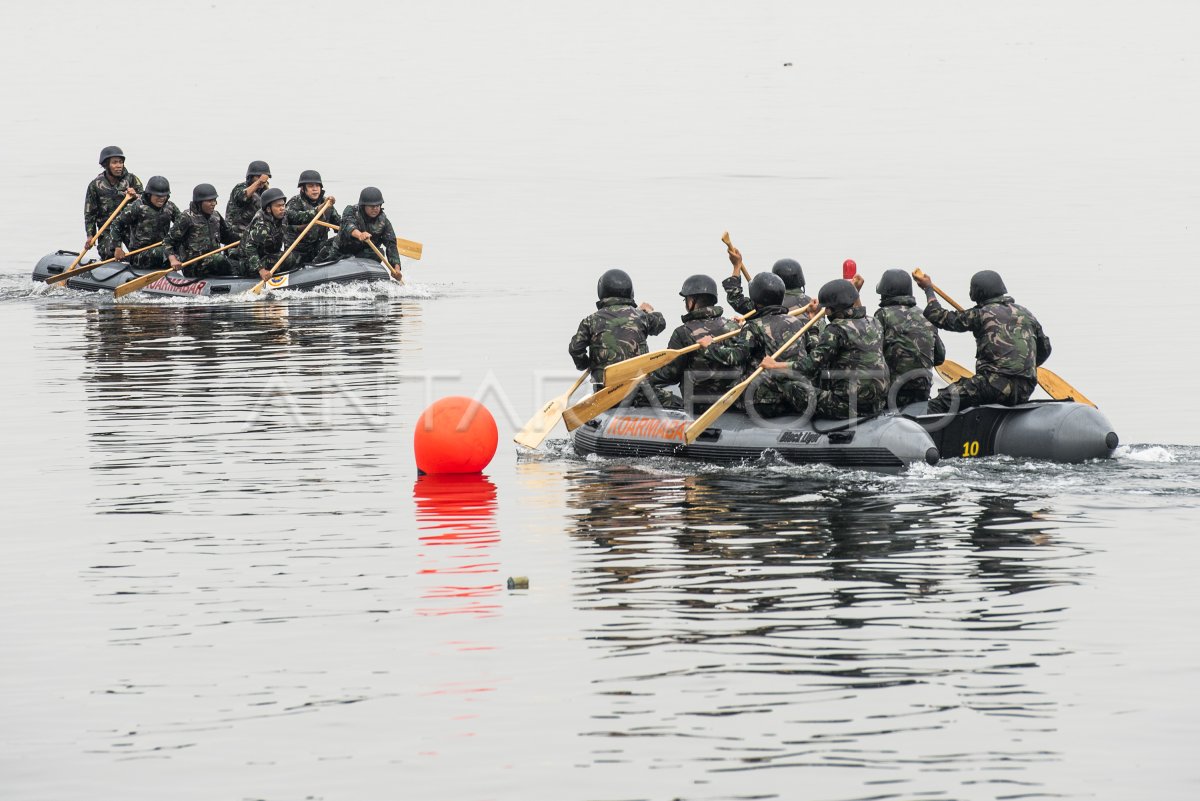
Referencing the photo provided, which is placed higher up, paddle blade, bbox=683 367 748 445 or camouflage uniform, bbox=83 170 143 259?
camouflage uniform, bbox=83 170 143 259

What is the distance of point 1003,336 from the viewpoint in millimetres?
20266

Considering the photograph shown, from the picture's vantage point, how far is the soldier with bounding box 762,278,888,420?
19953 mm

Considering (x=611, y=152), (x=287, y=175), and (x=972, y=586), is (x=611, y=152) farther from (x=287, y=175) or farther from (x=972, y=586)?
(x=972, y=586)

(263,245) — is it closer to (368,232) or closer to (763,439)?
(368,232)

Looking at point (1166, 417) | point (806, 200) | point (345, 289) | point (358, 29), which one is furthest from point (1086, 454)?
point (358, 29)

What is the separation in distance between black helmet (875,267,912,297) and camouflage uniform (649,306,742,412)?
5.46 ft

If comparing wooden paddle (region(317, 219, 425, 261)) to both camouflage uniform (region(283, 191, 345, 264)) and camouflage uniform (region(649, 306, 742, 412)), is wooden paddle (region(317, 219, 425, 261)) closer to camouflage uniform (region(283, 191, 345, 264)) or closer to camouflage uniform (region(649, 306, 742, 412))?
camouflage uniform (region(283, 191, 345, 264))

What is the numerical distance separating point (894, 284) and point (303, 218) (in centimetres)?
1789

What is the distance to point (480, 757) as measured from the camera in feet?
36.4

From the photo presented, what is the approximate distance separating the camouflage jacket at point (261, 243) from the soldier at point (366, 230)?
1.18 meters

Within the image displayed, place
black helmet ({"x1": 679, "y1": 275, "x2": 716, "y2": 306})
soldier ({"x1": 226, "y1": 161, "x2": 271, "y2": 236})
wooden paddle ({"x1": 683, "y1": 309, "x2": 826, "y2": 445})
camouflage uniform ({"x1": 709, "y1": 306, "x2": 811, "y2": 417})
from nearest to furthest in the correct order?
wooden paddle ({"x1": 683, "y1": 309, "x2": 826, "y2": 445}) → camouflage uniform ({"x1": 709, "y1": 306, "x2": 811, "y2": 417}) → black helmet ({"x1": 679, "y1": 275, "x2": 716, "y2": 306}) → soldier ({"x1": 226, "y1": 161, "x2": 271, "y2": 236})

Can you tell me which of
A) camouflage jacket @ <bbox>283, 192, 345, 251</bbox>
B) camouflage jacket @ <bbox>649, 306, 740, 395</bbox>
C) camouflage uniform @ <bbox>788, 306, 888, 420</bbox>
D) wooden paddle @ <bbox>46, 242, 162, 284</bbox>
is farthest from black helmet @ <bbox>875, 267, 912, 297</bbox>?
wooden paddle @ <bbox>46, 242, 162, 284</bbox>

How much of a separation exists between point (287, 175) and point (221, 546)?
164 ft

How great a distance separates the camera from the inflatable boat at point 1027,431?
19719mm
